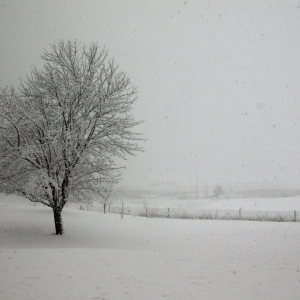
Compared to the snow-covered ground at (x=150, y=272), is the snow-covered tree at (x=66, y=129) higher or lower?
higher

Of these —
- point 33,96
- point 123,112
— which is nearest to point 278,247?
point 123,112

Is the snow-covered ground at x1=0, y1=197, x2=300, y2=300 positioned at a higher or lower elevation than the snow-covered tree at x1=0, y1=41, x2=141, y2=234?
lower

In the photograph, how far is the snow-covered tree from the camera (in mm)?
13797

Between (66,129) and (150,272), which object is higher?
(66,129)

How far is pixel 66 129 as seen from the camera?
14.5 meters

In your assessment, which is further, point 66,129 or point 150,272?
point 66,129

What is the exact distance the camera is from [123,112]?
599 inches

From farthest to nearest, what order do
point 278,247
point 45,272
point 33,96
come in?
point 33,96 < point 278,247 < point 45,272

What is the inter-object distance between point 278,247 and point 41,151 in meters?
12.7

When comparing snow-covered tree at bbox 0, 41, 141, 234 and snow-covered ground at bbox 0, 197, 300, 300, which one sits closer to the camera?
snow-covered ground at bbox 0, 197, 300, 300

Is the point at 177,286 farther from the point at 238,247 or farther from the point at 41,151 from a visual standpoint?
the point at 41,151

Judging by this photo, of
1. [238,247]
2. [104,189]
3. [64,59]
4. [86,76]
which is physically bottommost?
[238,247]

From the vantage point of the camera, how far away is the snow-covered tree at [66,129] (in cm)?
1380

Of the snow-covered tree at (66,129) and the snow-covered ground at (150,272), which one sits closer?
the snow-covered ground at (150,272)
